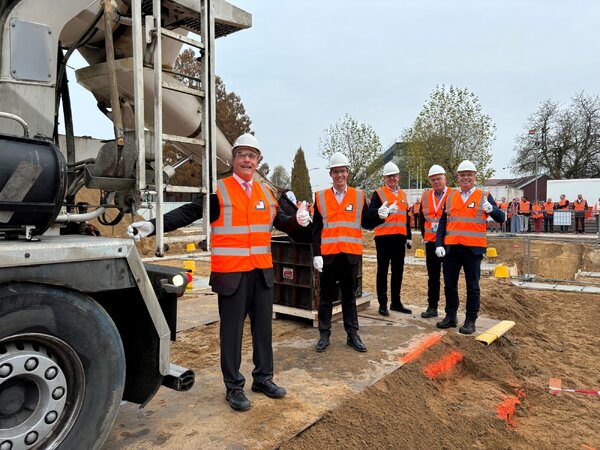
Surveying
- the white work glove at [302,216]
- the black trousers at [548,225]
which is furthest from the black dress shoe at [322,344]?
the black trousers at [548,225]

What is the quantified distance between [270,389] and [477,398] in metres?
2.30

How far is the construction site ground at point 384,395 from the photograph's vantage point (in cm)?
339

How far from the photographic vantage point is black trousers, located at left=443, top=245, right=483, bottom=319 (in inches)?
240

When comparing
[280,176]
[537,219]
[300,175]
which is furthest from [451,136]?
[280,176]

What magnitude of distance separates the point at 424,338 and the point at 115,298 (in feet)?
12.6

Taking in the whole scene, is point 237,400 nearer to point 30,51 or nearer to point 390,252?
point 30,51

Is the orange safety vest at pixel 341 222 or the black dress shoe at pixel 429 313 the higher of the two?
the orange safety vest at pixel 341 222

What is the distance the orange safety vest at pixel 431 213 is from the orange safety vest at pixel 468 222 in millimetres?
584

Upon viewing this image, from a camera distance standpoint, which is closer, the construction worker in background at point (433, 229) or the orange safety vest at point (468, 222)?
the orange safety vest at point (468, 222)

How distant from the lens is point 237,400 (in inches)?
145

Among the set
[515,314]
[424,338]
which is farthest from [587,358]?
[424,338]

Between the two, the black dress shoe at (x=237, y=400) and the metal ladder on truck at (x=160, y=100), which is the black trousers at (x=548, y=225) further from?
the metal ladder on truck at (x=160, y=100)

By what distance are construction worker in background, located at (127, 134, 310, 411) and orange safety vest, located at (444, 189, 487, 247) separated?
3149mm

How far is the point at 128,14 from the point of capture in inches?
125
